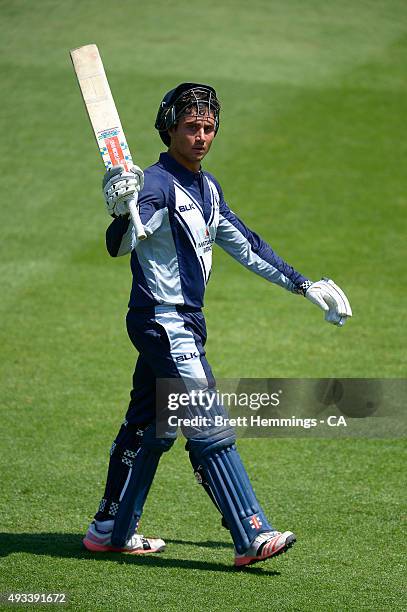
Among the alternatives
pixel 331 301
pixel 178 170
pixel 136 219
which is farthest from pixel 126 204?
pixel 331 301

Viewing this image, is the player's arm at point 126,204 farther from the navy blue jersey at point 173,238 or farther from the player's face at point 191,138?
the player's face at point 191,138

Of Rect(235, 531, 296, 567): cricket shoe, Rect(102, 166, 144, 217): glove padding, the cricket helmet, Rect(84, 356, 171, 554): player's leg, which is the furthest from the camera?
Rect(84, 356, 171, 554): player's leg

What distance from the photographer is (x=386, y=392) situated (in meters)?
7.35

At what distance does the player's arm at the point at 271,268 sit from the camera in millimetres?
5090

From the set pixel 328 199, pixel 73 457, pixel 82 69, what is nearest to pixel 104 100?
pixel 82 69

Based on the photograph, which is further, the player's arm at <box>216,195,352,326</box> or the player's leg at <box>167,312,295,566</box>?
the player's arm at <box>216,195,352,326</box>

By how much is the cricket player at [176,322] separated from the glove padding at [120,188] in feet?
0.13

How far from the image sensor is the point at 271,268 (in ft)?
17.3

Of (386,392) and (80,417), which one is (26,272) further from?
(386,392)

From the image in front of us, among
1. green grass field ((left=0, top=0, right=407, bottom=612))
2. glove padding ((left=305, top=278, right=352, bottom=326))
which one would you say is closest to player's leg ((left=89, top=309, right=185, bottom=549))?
green grass field ((left=0, top=0, right=407, bottom=612))

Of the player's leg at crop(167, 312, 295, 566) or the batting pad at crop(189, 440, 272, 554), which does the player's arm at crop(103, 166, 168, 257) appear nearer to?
the player's leg at crop(167, 312, 295, 566)

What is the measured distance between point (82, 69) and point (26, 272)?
5145mm

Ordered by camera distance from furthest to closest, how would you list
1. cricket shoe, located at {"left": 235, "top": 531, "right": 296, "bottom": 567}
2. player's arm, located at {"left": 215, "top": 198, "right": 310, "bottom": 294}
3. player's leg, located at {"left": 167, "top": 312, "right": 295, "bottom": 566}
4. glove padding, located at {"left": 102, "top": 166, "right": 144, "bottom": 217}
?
player's arm, located at {"left": 215, "top": 198, "right": 310, "bottom": 294} → player's leg, located at {"left": 167, "top": 312, "right": 295, "bottom": 566} → cricket shoe, located at {"left": 235, "top": 531, "right": 296, "bottom": 567} → glove padding, located at {"left": 102, "top": 166, "right": 144, "bottom": 217}

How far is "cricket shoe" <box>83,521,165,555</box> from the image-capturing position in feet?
16.6
